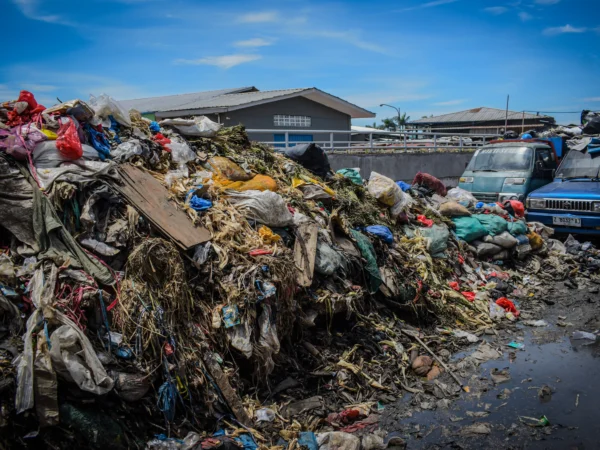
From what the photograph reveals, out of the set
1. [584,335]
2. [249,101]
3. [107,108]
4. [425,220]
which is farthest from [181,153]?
[249,101]

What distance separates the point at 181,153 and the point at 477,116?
31933 mm

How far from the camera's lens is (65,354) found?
10.6 feet

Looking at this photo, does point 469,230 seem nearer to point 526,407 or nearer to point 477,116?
point 526,407

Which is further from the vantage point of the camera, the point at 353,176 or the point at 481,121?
the point at 481,121

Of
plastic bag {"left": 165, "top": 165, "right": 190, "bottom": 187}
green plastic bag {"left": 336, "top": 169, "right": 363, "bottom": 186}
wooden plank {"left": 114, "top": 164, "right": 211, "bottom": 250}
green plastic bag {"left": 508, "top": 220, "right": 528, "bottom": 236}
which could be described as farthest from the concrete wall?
wooden plank {"left": 114, "top": 164, "right": 211, "bottom": 250}

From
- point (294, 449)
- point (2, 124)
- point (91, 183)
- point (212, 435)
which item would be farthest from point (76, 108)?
point (294, 449)

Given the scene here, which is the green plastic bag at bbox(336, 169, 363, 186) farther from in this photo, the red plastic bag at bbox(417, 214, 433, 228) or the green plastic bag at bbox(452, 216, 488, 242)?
the green plastic bag at bbox(452, 216, 488, 242)

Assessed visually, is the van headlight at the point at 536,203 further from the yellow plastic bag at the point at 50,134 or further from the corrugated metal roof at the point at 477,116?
the corrugated metal roof at the point at 477,116

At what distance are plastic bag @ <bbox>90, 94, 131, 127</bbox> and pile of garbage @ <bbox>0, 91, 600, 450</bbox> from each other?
1.0 inches

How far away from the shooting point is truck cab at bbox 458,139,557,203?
10016 millimetres

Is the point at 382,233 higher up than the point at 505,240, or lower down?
higher up

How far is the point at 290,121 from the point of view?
778 inches

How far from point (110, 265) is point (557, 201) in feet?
27.0

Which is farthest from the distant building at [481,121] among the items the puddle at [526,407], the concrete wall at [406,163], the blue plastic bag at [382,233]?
the puddle at [526,407]
